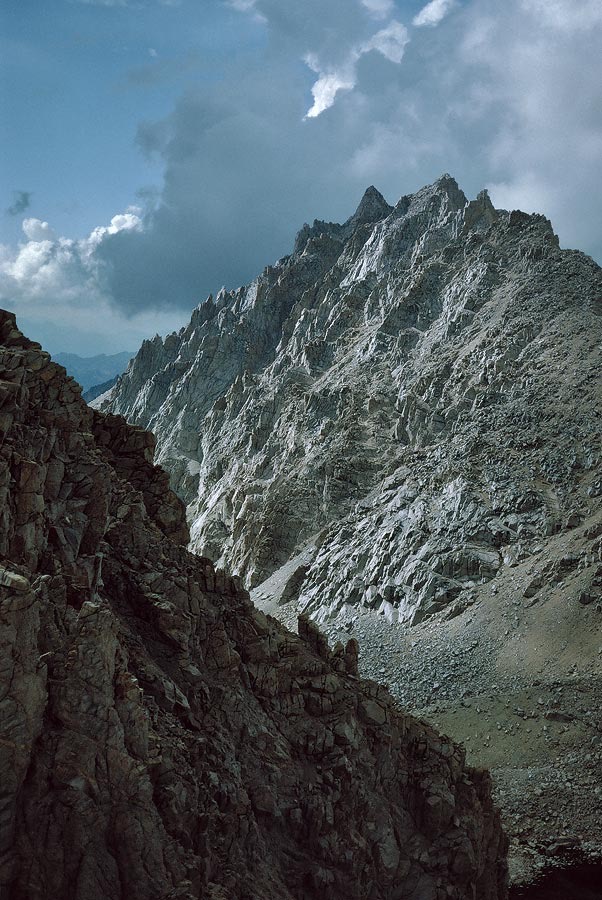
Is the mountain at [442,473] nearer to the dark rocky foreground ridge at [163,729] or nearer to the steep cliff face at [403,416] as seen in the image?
the steep cliff face at [403,416]

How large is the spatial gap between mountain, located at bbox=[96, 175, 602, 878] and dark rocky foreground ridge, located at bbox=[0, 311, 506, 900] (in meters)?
17.0

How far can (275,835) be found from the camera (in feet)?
53.5

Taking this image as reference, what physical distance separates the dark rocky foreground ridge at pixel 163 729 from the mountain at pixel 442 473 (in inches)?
670

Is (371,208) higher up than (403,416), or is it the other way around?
(371,208)

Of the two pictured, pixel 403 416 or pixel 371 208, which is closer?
pixel 403 416

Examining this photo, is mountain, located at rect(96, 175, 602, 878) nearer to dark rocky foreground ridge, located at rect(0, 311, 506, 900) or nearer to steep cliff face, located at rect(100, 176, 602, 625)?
steep cliff face, located at rect(100, 176, 602, 625)

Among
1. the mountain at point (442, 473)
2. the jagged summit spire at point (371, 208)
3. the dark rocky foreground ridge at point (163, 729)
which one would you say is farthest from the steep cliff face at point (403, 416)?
the dark rocky foreground ridge at point (163, 729)

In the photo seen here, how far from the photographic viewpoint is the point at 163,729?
14125 mm

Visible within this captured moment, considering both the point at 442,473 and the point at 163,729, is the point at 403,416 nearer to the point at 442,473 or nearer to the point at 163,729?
the point at 442,473

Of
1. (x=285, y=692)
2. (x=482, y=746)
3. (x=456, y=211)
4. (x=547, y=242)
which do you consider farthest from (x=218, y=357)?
(x=285, y=692)

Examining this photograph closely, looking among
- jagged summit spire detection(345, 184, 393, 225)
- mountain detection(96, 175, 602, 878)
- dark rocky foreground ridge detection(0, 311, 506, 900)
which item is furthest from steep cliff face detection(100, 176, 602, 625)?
dark rocky foreground ridge detection(0, 311, 506, 900)

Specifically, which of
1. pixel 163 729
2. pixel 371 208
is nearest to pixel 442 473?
pixel 163 729

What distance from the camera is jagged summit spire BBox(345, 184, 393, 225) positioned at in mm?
167375

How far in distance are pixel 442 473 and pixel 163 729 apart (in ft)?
197
